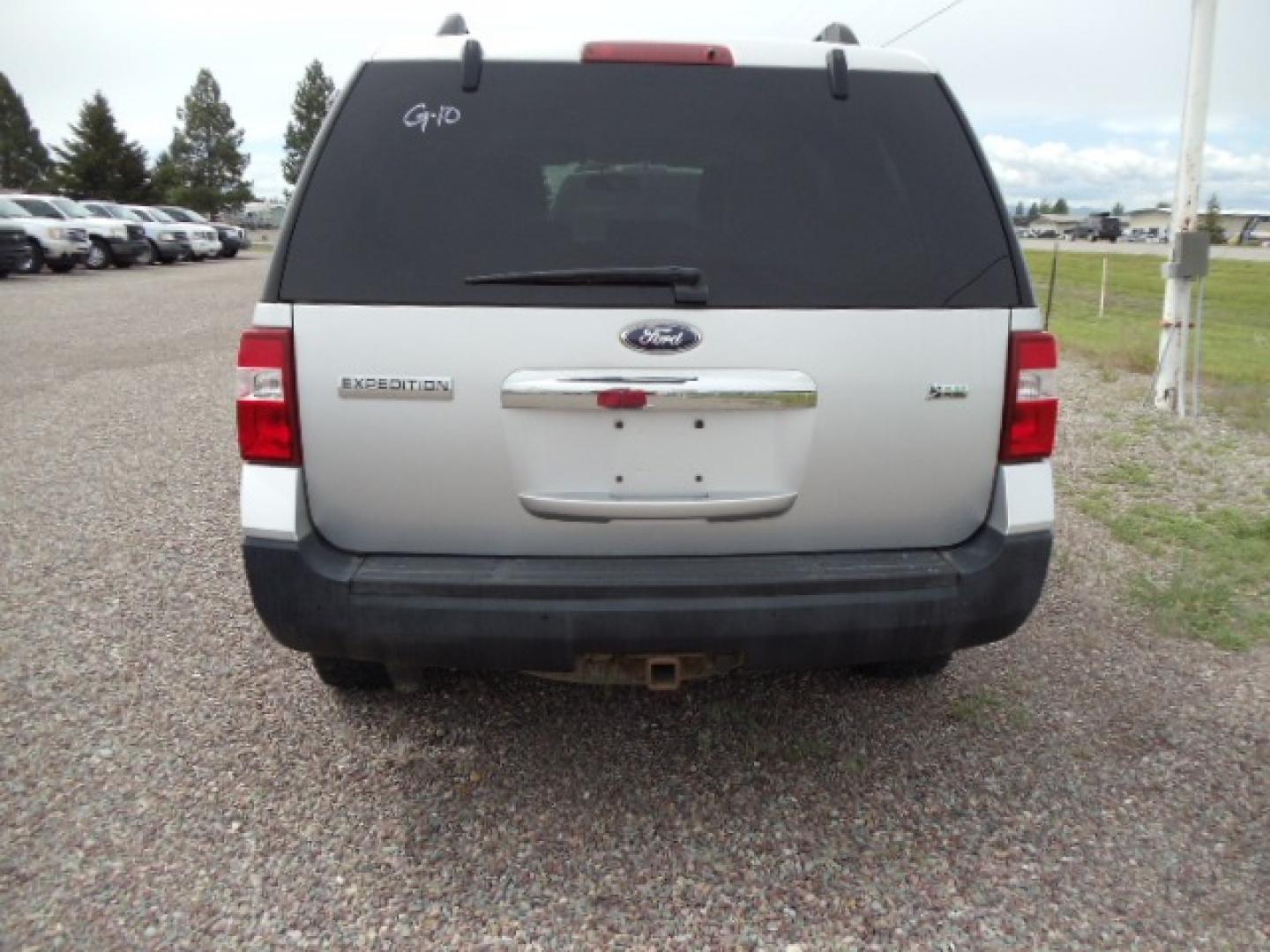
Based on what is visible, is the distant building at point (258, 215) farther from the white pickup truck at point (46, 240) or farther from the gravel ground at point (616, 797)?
the gravel ground at point (616, 797)

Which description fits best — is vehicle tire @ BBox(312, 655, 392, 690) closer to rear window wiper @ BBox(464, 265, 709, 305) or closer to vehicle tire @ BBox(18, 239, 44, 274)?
rear window wiper @ BBox(464, 265, 709, 305)

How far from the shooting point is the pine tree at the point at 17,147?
8369 centimetres

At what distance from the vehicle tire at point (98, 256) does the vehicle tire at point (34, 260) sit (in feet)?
5.21

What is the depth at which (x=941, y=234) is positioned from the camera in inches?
101

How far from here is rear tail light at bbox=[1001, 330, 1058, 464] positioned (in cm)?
256

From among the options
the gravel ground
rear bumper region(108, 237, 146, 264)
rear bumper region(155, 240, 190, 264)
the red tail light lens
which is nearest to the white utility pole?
the gravel ground

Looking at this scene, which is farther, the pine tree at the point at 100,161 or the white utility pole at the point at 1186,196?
the pine tree at the point at 100,161

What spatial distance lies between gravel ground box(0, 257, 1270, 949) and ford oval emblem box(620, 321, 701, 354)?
1.32 meters

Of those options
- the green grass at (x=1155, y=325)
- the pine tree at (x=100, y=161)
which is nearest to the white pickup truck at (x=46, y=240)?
the green grass at (x=1155, y=325)

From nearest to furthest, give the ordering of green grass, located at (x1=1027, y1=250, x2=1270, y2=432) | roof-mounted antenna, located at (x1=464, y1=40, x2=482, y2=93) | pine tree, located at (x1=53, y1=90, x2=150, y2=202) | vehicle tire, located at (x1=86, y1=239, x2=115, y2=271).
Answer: roof-mounted antenna, located at (x1=464, y1=40, x2=482, y2=93) → green grass, located at (x1=1027, y1=250, x2=1270, y2=432) → vehicle tire, located at (x1=86, y1=239, x2=115, y2=271) → pine tree, located at (x1=53, y1=90, x2=150, y2=202)

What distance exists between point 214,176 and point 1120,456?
80.4 meters

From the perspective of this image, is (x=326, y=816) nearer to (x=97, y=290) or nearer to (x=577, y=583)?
(x=577, y=583)

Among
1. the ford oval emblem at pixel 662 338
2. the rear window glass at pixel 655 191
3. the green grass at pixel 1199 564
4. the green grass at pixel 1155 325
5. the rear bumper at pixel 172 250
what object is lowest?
the green grass at pixel 1155 325

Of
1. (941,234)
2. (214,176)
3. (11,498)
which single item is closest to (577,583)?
(941,234)
